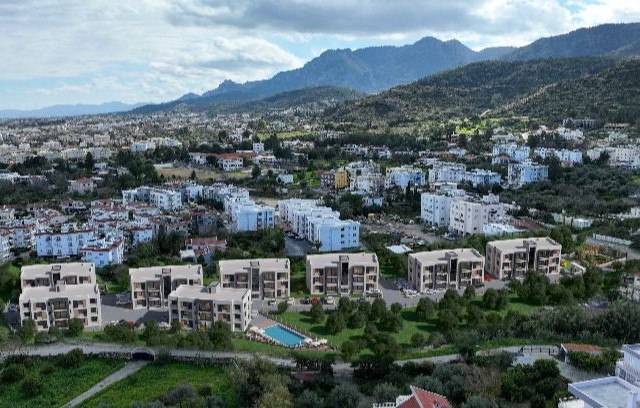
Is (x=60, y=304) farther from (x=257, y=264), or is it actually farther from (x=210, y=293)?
(x=257, y=264)

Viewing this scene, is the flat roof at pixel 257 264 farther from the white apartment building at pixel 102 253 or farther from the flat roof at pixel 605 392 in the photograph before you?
the flat roof at pixel 605 392

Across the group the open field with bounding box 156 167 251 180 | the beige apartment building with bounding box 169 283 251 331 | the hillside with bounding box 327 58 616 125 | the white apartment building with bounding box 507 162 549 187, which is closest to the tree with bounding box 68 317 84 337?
the beige apartment building with bounding box 169 283 251 331

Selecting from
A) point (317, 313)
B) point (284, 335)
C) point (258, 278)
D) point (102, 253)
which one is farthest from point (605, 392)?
point (102, 253)

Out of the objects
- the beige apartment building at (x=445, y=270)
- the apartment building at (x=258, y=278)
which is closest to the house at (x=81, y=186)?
the apartment building at (x=258, y=278)

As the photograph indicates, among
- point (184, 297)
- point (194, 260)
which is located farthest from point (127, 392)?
point (194, 260)

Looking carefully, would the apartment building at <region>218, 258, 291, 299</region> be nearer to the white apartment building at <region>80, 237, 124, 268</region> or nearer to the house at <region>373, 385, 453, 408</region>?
the white apartment building at <region>80, 237, 124, 268</region>

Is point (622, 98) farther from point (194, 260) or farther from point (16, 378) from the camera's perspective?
point (16, 378)
